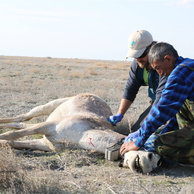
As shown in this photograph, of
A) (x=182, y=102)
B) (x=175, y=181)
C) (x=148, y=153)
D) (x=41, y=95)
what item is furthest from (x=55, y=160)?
(x=41, y=95)

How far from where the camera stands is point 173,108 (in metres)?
3.88

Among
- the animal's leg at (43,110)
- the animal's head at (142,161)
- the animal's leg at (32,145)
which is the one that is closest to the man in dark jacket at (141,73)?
the animal's head at (142,161)

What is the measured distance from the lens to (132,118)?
745cm

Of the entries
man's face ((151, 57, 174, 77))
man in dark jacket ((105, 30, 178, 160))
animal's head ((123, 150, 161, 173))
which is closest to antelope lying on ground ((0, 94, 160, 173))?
animal's head ((123, 150, 161, 173))

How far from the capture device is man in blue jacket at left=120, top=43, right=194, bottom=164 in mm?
3846

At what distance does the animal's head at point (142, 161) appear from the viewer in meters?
4.14

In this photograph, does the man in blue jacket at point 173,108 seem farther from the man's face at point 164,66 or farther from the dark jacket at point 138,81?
the dark jacket at point 138,81

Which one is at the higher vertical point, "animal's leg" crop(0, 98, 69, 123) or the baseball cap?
the baseball cap

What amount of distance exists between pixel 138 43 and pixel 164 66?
1.26 metres

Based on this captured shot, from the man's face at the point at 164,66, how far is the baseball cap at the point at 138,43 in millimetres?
1135

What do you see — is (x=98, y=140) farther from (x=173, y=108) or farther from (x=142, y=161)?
(x=173, y=108)

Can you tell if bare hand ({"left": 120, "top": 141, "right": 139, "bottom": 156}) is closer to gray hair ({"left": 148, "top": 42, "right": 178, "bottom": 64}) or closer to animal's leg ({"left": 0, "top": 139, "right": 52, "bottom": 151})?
gray hair ({"left": 148, "top": 42, "right": 178, "bottom": 64})

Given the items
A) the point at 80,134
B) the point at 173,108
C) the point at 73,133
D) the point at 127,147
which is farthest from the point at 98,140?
the point at 173,108

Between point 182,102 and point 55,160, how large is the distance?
2.15m
